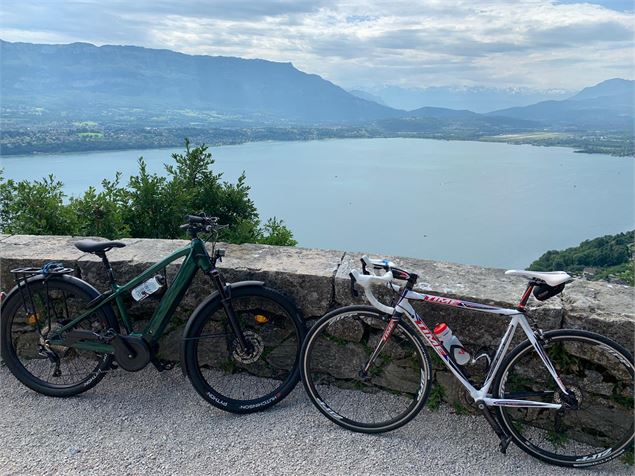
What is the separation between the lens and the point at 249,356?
128 inches

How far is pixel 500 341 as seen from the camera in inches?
114

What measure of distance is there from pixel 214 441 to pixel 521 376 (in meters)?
1.88

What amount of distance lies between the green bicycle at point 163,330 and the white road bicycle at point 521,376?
42 cm

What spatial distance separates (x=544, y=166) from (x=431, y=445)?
8992cm

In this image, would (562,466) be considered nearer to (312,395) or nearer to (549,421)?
(549,421)

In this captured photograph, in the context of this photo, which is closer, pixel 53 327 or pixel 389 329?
pixel 389 329

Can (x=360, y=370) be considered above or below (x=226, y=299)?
below

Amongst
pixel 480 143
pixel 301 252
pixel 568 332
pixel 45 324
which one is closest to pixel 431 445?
pixel 568 332

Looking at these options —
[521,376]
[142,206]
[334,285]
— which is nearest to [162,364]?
[334,285]

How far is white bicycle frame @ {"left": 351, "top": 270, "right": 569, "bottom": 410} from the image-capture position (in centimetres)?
267

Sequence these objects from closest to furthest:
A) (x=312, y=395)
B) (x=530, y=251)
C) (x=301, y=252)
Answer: (x=312, y=395) → (x=301, y=252) → (x=530, y=251)

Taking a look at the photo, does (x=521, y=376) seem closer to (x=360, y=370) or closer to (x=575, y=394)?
(x=575, y=394)

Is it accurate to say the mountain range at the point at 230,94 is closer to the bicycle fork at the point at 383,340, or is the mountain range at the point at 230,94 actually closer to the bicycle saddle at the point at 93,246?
the bicycle fork at the point at 383,340

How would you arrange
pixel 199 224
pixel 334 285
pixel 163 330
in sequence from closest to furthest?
pixel 199 224
pixel 334 285
pixel 163 330
